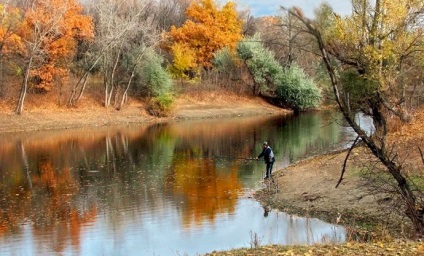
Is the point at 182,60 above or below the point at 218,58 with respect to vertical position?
below

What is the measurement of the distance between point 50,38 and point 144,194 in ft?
107

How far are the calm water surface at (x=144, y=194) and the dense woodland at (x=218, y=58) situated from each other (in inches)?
198

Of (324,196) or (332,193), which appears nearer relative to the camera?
(324,196)

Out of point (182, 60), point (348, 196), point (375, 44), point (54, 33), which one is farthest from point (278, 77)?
point (348, 196)

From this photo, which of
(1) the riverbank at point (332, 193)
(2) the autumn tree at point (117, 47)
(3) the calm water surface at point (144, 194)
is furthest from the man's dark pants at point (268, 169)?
(2) the autumn tree at point (117, 47)

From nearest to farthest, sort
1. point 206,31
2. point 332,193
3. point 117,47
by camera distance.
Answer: point 332,193, point 117,47, point 206,31

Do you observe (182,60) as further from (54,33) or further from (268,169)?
(268,169)

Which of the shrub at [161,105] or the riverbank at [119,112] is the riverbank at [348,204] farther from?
the shrub at [161,105]

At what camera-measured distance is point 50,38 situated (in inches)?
1987

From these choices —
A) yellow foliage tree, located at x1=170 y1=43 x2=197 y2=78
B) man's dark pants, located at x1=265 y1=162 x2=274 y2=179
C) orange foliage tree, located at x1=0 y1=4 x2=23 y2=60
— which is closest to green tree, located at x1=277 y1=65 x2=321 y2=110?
yellow foliage tree, located at x1=170 y1=43 x2=197 y2=78

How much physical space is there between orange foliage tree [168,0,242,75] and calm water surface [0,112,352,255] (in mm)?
28091

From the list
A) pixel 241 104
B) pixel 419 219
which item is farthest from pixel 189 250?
pixel 241 104

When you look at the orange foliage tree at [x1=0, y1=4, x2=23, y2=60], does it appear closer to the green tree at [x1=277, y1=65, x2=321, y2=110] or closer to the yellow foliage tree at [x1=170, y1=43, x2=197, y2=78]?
the yellow foliage tree at [x1=170, y1=43, x2=197, y2=78]

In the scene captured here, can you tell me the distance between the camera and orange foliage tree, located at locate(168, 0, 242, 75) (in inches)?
2751
